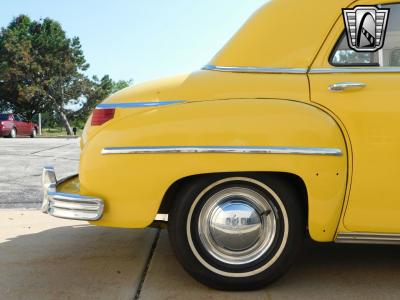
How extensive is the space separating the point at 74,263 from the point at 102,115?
3.85 ft

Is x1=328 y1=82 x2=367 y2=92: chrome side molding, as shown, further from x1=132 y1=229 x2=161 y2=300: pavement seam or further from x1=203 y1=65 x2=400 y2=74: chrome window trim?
x1=132 y1=229 x2=161 y2=300: pavement seam

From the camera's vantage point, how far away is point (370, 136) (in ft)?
9.39

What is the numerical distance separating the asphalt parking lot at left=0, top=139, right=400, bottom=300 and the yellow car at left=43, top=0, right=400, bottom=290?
247 millimetres

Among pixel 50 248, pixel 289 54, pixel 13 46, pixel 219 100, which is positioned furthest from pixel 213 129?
pixel 13 46

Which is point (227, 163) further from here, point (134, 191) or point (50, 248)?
point (50, 248)

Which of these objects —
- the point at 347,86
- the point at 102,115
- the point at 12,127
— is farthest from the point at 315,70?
the point at 12,127

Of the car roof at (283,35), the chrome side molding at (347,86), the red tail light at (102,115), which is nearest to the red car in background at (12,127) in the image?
the red tail light at (102,115)

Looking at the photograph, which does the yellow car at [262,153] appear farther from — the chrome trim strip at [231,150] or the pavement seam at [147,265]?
the pavement seam at [147,265]

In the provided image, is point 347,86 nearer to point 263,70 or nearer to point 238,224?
point 263,70

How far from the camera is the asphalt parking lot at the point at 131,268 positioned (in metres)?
3.00

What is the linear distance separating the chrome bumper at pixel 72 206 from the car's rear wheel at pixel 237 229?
0.46m

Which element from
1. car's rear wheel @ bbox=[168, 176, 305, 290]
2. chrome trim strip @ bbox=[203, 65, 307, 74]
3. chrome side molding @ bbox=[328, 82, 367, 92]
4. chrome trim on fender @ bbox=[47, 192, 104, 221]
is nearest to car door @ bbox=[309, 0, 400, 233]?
chrome side molding @ bbox=[328, 82, 367, 92]

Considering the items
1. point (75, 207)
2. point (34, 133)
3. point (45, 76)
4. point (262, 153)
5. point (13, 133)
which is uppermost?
point (45, 76)

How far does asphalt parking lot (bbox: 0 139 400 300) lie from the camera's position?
3004mm
